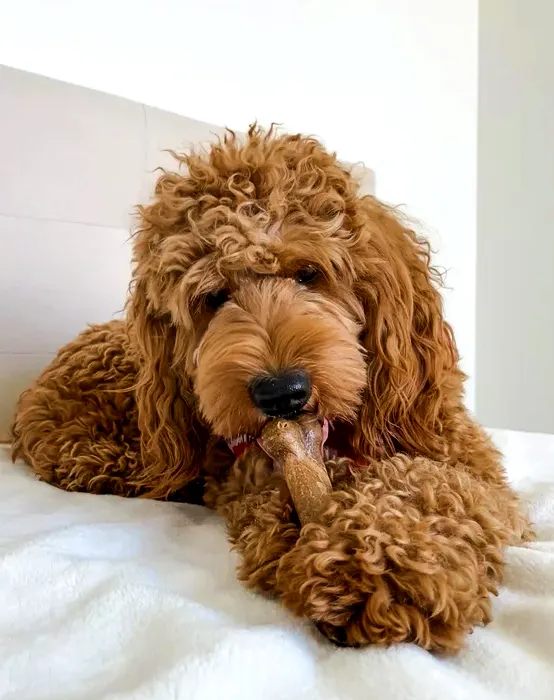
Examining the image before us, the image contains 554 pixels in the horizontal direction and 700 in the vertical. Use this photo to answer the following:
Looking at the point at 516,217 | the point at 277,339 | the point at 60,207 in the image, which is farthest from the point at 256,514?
the point at 516,217

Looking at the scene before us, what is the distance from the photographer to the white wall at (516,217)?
329 centimetres

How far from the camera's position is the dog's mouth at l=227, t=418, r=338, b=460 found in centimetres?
125

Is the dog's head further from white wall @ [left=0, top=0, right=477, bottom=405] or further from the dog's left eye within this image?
white wall @ [left=0, top=0, right=477, bottom=405]

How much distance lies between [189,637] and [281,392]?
403mm

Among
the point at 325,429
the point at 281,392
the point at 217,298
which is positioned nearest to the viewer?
the point at 281,392

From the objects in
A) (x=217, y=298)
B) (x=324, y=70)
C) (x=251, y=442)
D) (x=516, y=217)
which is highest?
(x=324, y=70)

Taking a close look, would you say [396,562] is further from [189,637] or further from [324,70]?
[324,70]

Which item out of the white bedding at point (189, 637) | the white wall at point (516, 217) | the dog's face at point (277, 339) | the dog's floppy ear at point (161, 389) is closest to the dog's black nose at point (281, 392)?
the dog's face at point (277, 339)

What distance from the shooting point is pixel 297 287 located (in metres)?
1.35

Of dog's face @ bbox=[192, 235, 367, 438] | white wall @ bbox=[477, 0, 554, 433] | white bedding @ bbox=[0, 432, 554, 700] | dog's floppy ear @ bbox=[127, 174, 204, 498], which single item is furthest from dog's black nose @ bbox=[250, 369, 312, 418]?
white wall @ bbox=[477, 0, 554, 433]

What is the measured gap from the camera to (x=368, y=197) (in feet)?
4.89

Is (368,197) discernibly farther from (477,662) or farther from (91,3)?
(91,3)

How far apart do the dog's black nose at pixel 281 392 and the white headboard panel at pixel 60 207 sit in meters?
1.27

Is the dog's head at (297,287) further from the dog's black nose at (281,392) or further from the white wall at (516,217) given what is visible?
the white wall at (516,217)
